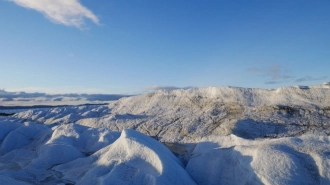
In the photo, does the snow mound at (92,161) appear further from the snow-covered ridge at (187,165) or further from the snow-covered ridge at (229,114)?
the snow-covered ridge at (229,114)

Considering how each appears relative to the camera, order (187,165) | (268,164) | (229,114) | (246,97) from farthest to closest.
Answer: (246,97), (229,114), (187,165), (268,164)

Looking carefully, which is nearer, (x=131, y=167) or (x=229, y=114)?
(x=131, y=167)

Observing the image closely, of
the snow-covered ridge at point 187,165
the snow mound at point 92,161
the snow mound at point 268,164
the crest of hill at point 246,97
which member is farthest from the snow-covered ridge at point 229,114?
the snow mound at point 268,164

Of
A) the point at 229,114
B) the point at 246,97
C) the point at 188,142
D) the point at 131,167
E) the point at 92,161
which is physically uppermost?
the point at 246,97

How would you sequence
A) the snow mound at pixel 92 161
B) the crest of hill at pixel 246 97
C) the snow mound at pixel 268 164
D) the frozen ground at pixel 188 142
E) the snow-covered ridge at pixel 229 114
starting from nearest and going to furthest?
the snow mound at pixel 268 164 → the snow mound at pixel 92 161 → the frozen ground at pixel 188 142 → the snow-covered ridge at pixel 229 114 → the crest of hill at pixel 246 97

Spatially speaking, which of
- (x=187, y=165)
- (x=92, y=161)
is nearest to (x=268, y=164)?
(x=187, y=165)

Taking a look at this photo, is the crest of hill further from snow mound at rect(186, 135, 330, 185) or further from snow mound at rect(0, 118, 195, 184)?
snow mound at rect(0, 118, 195, 184)

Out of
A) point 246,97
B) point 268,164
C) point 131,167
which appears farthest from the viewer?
point 246,97

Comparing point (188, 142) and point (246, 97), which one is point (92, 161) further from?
point (246, 97)

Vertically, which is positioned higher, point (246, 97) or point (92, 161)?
point (246, 97)

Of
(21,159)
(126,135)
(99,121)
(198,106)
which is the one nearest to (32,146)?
(21,159)
